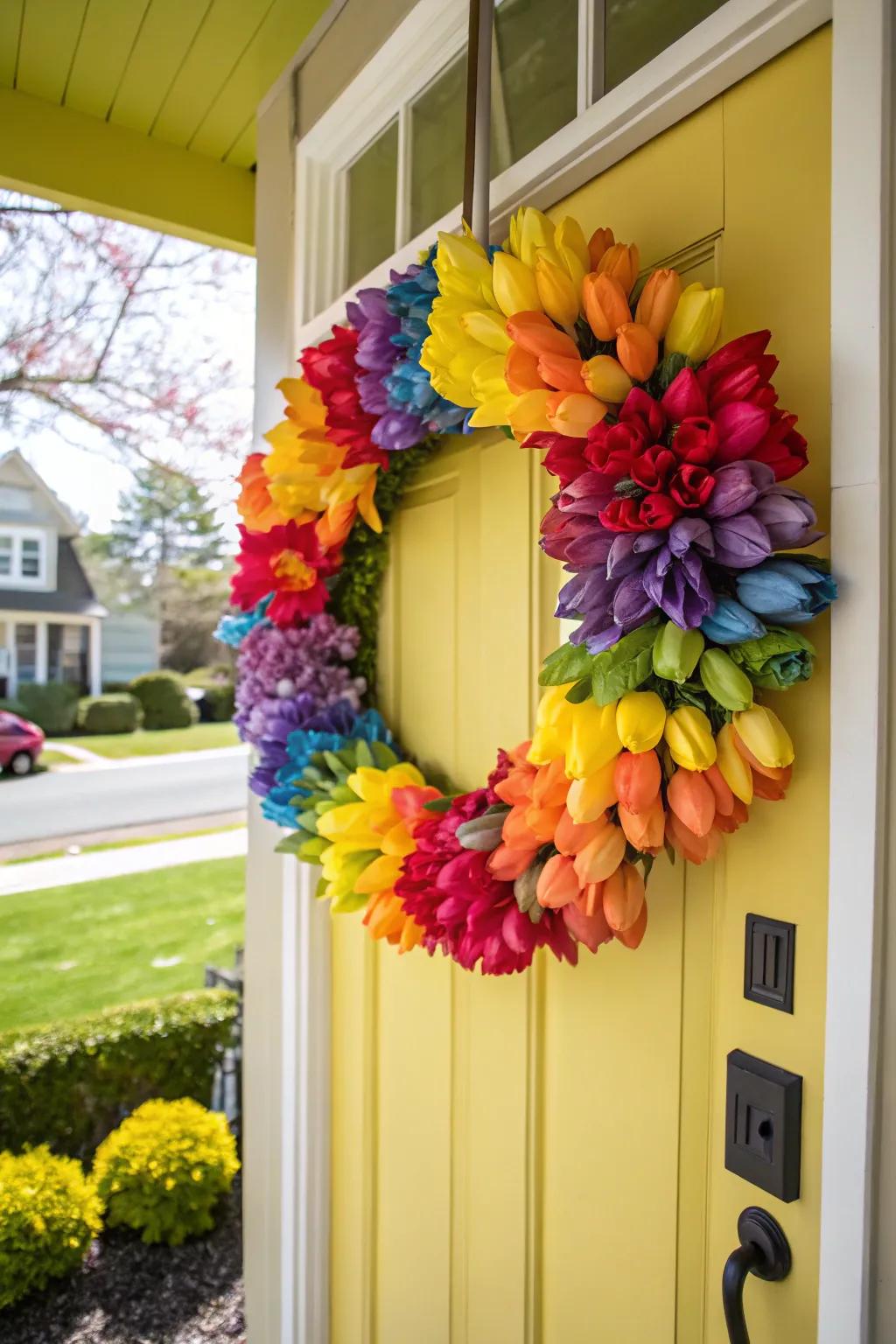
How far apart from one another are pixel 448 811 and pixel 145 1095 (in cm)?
182

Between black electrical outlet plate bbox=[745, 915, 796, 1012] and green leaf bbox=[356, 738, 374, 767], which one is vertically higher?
green leaf bbox=[356, 738, 374, 767]

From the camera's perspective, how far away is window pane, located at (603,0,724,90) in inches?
31.3

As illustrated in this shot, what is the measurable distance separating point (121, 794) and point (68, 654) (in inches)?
13.8

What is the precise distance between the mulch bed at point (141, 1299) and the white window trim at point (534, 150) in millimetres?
2223

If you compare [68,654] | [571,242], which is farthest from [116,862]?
[571,242]

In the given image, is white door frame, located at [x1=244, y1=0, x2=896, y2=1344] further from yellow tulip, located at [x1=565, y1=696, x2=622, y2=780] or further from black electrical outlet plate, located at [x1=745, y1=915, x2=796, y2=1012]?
yellow tulip, located at [x1=565, y1=696, x2=622, y2=780]

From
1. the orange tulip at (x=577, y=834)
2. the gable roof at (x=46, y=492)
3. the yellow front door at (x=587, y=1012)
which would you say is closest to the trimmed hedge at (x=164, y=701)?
the gable roof at (x=46, y=492)

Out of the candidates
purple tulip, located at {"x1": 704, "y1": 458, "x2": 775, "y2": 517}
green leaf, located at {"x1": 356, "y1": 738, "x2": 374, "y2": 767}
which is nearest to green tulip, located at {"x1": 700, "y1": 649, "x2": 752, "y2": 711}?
purple tulip, located at {"x1": 704, "y1": 458, "x2": 775, "y2": 517}

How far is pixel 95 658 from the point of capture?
1860 millimetres

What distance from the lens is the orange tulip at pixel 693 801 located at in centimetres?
64

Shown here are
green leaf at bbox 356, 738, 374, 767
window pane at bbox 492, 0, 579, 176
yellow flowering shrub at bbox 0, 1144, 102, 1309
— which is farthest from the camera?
yellow flowering shrub at bbox 0, 1144, 102, 1309

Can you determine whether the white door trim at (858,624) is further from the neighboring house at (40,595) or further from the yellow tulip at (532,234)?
the neighboring house at (40,595)

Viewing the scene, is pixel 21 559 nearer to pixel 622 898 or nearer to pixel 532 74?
pixel 532 74

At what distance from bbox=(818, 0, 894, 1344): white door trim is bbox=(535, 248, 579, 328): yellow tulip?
22 cm
